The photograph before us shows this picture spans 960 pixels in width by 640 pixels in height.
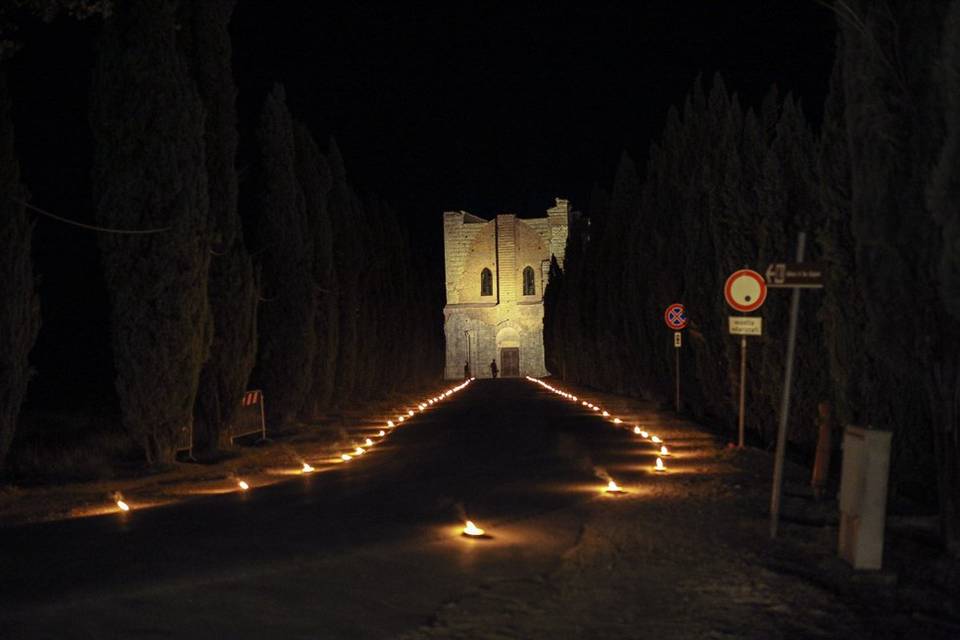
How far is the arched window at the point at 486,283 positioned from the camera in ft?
266

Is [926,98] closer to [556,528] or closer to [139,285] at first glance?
[556,528]

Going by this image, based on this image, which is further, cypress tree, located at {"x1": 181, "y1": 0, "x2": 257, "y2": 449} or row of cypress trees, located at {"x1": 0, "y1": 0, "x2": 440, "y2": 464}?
cypress tree, located at {"x1": 181, "y1": 0, "x2": 257, "y2": 449}

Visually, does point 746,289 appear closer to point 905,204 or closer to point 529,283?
point 905,204

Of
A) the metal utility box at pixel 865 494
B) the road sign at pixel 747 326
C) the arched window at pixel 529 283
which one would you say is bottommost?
the metal utility box at pixel 865 494

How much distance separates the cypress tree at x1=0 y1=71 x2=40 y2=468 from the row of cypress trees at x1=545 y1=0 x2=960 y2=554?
1134 cm

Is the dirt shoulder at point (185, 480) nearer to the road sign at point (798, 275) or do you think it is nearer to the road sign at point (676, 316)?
the road sign at point (798, 275)

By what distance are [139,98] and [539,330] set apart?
63535 millimetres

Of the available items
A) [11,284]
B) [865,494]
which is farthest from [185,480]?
[865,494]

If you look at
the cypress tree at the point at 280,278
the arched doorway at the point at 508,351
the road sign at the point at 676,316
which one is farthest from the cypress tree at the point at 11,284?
the arched doorway at the point at 508,351

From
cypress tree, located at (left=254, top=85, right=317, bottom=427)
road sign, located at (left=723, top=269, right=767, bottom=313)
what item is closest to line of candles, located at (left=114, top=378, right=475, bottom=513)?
cypress tree, located at (left=254, top=85, right=317, bottom=427)

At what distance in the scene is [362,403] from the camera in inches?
1597

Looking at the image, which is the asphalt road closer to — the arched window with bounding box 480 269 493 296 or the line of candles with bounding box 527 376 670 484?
the line of candles with bounding box 527 376 670 484

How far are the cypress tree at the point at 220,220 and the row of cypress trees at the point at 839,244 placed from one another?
422 inches

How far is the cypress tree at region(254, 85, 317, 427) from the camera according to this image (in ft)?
93.1
